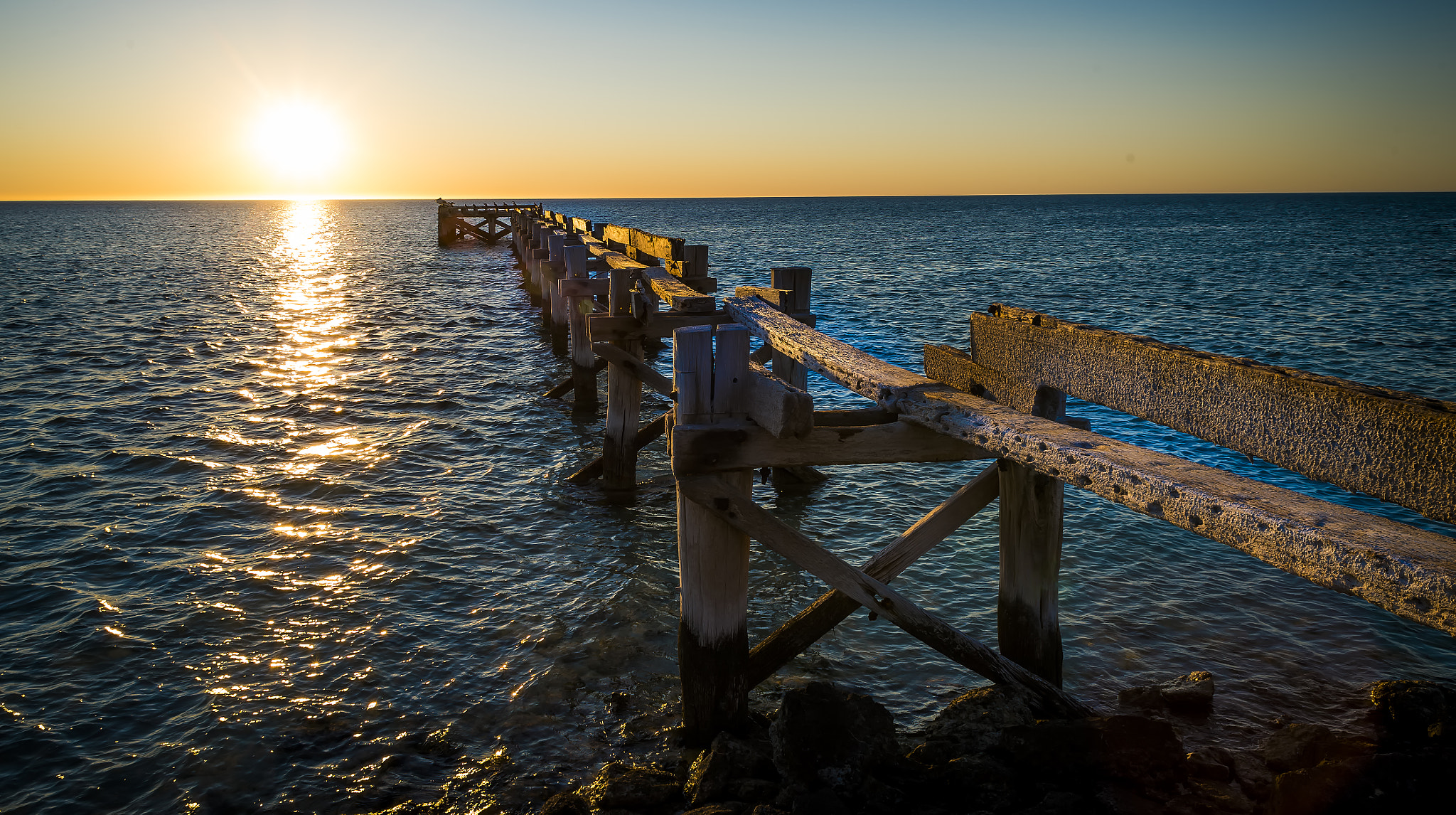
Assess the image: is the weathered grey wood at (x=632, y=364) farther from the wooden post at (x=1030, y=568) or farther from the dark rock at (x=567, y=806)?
the dark rock at (x=567, y=806)

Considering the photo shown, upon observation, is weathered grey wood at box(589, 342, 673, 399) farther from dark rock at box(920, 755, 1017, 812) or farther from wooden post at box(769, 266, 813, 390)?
dark rock at box(920, 755, 1017, 812)

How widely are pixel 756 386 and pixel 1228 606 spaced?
4.92 metres

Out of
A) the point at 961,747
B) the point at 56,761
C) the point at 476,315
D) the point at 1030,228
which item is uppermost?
the point at 1030,228

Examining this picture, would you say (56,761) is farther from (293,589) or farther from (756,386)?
(756,386)

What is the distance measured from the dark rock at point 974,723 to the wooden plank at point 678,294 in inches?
146

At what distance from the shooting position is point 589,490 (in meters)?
9.27

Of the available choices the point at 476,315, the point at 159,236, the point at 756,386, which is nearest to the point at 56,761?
the point at 756,386

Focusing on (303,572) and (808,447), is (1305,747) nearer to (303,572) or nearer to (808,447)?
(808,447)

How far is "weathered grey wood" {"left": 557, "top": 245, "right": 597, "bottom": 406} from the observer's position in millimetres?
11703

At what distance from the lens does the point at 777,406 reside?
150 inches

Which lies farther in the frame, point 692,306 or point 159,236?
point 159,236

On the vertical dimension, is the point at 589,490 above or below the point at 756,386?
below

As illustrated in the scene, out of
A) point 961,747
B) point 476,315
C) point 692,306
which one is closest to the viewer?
point 961,747

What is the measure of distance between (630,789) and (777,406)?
2.14 metres
